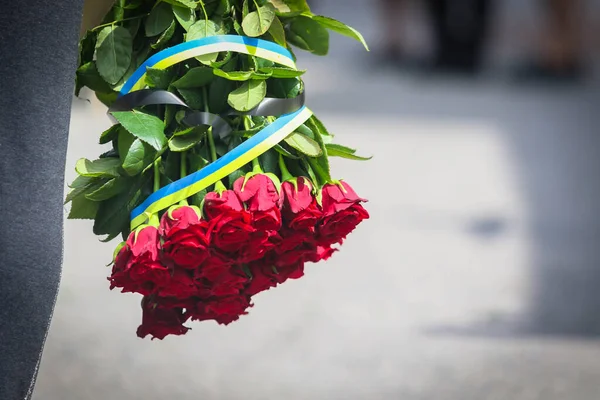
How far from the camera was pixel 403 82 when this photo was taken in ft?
26.7

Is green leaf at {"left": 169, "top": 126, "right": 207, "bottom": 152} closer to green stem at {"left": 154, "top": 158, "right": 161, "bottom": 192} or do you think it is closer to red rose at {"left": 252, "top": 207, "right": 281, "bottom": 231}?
green stem at {"left": 154, "top": 158, "right": 161, "bottom": 192}

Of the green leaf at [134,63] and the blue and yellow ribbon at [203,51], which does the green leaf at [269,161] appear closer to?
the blue and yellow ribbon at [203,51]

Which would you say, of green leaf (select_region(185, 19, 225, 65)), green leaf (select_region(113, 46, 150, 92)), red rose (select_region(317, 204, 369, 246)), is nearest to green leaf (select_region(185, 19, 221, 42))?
green leaf (select_region(185, 19, 225, 65))

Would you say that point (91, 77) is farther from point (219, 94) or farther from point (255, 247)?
point (255, 247)

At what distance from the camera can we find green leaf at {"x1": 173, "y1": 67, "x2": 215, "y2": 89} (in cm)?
144

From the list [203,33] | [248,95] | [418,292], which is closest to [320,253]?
[248,95]

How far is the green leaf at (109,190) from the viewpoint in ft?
4.72

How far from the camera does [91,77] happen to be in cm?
155

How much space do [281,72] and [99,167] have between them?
30 centimetres

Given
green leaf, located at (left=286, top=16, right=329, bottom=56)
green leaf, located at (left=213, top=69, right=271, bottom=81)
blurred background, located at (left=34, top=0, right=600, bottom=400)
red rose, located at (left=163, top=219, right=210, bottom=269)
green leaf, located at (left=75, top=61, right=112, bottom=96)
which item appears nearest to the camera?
red rose, located at (left=163, top=219, right=210, bottom=269)

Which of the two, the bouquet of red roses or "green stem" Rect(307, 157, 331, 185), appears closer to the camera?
the bouquet of red roses

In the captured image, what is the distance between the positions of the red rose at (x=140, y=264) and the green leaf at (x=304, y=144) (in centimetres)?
24

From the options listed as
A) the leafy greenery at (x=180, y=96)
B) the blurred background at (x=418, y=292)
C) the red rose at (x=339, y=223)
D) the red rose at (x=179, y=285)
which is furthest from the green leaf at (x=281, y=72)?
the blurred background at (x=418, y=292)

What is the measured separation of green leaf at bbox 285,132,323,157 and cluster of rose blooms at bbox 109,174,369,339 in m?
0.04
